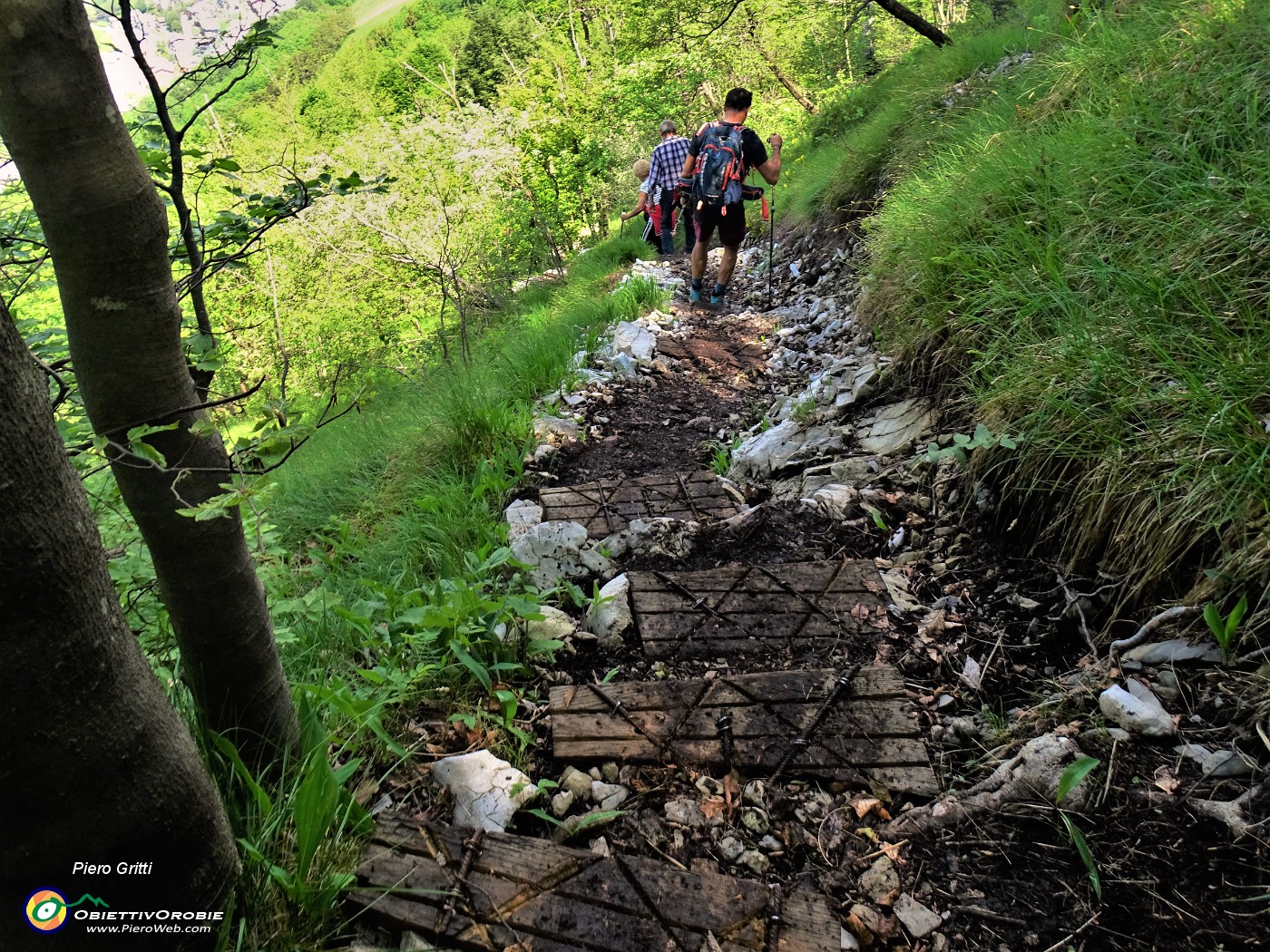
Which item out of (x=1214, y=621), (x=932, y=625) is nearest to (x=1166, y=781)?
(x=1214, y=621)

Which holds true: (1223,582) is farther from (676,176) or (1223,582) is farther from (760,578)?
(676,176)

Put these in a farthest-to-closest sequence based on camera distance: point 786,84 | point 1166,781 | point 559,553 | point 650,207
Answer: point 786,84
point 650,207
point 559,553
point 1166,781

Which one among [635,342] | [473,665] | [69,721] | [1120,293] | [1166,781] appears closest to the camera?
[69,721]

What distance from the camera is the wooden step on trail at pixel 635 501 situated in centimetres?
372

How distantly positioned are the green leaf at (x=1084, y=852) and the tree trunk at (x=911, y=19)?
9.31m

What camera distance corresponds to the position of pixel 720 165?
23.1ft

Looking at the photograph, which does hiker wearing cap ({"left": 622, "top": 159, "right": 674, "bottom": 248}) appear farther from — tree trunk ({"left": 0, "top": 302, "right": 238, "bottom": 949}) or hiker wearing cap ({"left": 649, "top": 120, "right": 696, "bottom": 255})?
tree trunk ({"left": 0, "top": 302, "right": 238, "bottom": 949})

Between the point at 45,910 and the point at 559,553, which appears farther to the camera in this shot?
the point at 559,553

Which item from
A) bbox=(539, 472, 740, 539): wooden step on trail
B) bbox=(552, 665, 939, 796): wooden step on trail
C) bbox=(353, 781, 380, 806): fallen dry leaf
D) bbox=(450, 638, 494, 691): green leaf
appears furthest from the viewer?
bbox=(539, 472, 740, 539): wooden step on trail

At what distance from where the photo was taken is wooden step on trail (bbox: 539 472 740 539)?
372cm

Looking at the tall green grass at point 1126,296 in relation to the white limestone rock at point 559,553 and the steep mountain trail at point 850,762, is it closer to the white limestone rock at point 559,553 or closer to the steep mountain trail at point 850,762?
the steep mountain trail at point 850,762

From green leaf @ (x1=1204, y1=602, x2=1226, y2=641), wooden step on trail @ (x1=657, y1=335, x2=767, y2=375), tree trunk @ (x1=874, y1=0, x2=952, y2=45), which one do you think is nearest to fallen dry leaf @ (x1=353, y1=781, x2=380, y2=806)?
green leaf @ (x1=1204, y1=602, x2=1226, y2=641)

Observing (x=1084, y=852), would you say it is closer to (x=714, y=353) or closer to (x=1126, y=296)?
(x=1126, y=296)

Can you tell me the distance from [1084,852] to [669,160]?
10.2 meters
